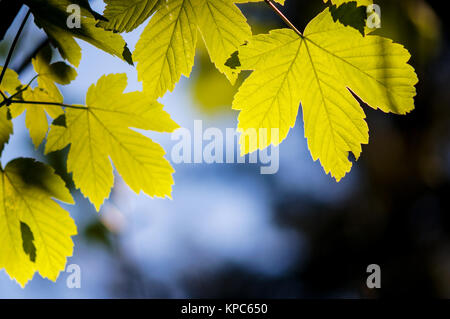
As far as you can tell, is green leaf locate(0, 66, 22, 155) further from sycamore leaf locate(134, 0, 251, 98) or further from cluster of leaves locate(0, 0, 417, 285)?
sycamore leaf locate(134, 0, 251, 98)

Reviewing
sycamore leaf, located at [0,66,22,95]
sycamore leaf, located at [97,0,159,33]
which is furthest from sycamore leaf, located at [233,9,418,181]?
sycamore leaf, located at [0,66,22,95]

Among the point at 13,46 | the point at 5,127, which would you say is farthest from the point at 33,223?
the point at 13,46

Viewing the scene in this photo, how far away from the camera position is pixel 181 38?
101 centimetres

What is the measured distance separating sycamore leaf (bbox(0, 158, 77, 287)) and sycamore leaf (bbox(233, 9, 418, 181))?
26.3 inches

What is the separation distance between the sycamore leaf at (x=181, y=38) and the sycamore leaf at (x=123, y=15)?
65 millimetres

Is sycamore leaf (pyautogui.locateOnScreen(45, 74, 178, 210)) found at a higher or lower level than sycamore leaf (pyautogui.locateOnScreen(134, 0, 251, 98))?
lower

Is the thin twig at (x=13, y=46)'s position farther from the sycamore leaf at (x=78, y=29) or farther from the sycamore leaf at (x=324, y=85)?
the sycamore leaf at (x=324, y=85)

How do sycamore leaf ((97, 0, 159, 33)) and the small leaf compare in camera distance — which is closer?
sycamore leaf ((97, 0, 159, 33))

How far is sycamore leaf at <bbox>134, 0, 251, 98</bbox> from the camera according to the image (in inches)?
37.9

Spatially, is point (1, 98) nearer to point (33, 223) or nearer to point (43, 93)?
point (43, 93)

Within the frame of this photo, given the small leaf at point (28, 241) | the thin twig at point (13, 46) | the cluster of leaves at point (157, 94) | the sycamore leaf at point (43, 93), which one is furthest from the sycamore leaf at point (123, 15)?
the small leaf at point (28, 241)

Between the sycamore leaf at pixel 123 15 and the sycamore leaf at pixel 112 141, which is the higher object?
the sycamore leaf at pixel 123 15

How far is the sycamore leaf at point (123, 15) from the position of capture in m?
0.89

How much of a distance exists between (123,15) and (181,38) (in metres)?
0.18
